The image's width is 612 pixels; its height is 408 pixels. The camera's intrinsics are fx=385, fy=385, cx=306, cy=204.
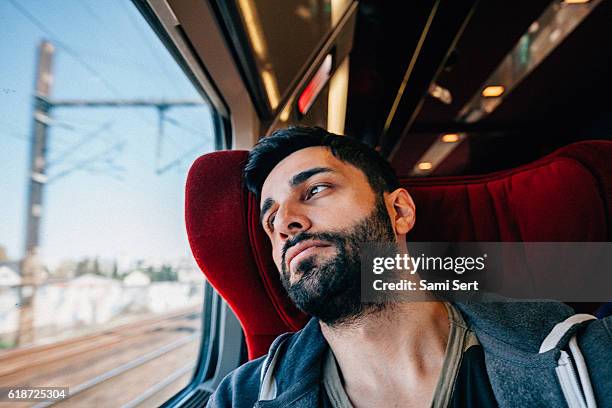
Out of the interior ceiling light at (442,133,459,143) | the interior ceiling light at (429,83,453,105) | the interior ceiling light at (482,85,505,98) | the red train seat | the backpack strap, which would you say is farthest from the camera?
the interior ceiling light at (442,133,459,143)

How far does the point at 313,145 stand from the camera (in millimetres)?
934

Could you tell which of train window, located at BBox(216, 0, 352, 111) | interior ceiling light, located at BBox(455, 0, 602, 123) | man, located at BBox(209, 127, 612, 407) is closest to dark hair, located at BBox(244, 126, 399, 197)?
man, located at BBox(209, 127, 612, 407)

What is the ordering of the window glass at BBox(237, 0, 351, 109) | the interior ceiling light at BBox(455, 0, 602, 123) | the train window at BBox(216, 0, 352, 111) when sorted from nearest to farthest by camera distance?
the train window at BBox(216, 0, 352, 111)
the window glass at BBox(237, 0, 351, 109)
the interior ceiling light at BBox(455, 0, 602, 123)

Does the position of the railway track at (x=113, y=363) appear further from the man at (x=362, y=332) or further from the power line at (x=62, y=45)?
the power line at (x=62, y=45)

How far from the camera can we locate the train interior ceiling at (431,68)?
1484mm

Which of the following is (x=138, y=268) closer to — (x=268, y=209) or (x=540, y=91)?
(x=268, y=209)

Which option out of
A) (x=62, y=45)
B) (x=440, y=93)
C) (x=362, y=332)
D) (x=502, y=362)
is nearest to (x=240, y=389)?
(x=362, y=332)

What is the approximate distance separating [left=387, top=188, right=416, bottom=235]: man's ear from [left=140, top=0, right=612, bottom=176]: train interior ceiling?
28.8 inches

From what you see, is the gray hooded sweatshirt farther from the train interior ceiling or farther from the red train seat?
the train interior ceiling

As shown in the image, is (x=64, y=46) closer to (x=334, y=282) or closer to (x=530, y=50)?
(x=334, y=282)

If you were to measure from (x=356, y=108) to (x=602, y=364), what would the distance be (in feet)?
9.55

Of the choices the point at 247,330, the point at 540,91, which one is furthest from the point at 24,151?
the point at 540,91

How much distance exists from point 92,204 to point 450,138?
323cm
